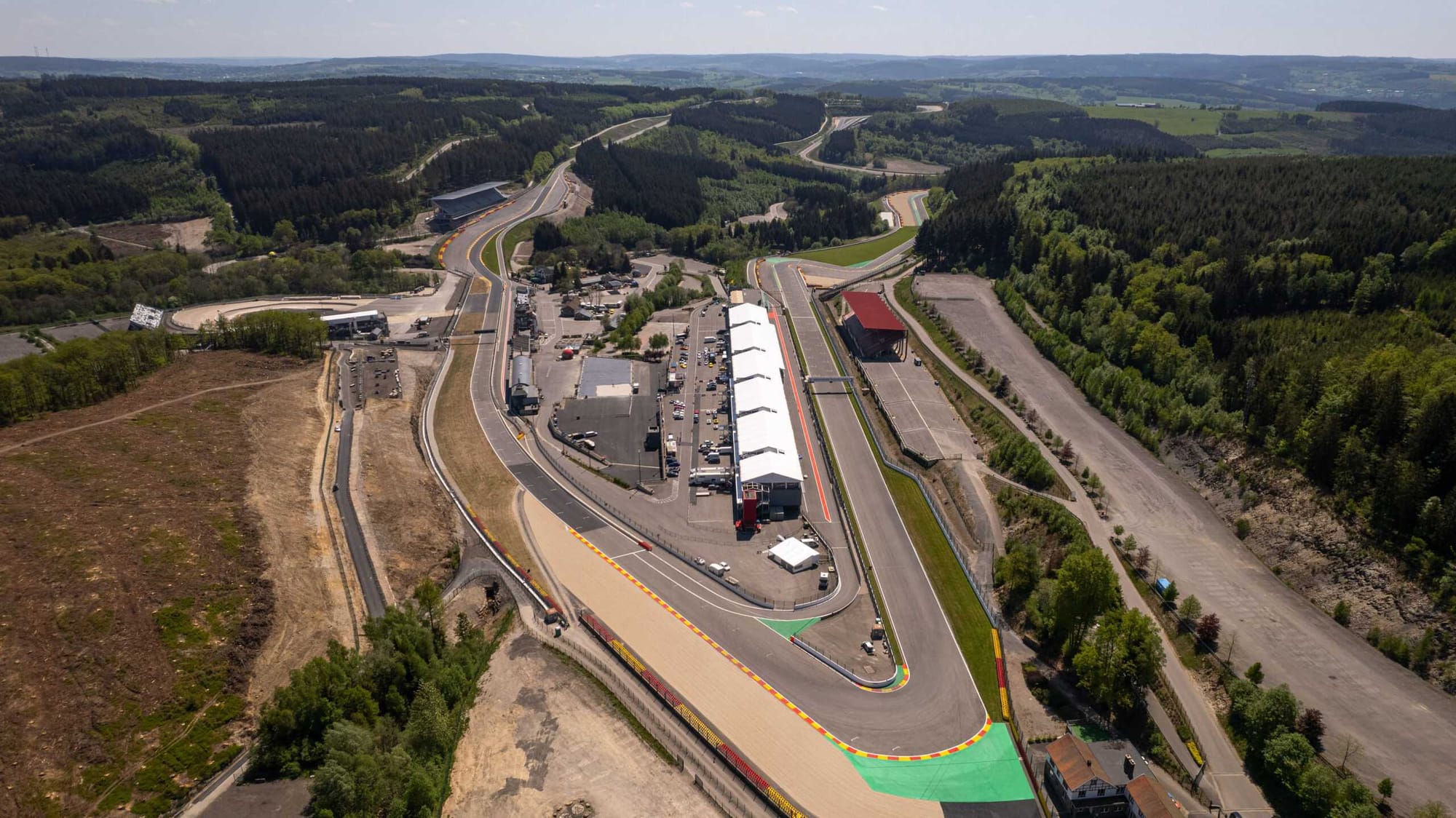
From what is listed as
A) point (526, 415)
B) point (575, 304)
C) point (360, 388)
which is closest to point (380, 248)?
point (575, 304)

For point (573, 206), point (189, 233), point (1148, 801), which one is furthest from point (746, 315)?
point (189, 233)

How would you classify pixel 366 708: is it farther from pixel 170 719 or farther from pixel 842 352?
pixel 842 352

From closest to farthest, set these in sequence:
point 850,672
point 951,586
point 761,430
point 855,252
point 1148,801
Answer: point 1148,801
point 850,672
point 951,586
point 761,430
point 855,252

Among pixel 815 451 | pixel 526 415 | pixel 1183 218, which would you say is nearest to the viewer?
pixel 815 451

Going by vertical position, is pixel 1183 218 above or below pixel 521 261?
above

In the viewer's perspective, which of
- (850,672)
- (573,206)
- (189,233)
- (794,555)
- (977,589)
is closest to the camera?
(850,672)

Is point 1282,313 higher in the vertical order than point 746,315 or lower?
higher

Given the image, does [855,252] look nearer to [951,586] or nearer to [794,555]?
[794,555]

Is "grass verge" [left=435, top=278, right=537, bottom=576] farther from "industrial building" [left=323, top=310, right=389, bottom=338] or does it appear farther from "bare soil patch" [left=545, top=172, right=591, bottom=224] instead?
"bare soil patch" [left=545, top=172, right=591, bottom=224]
